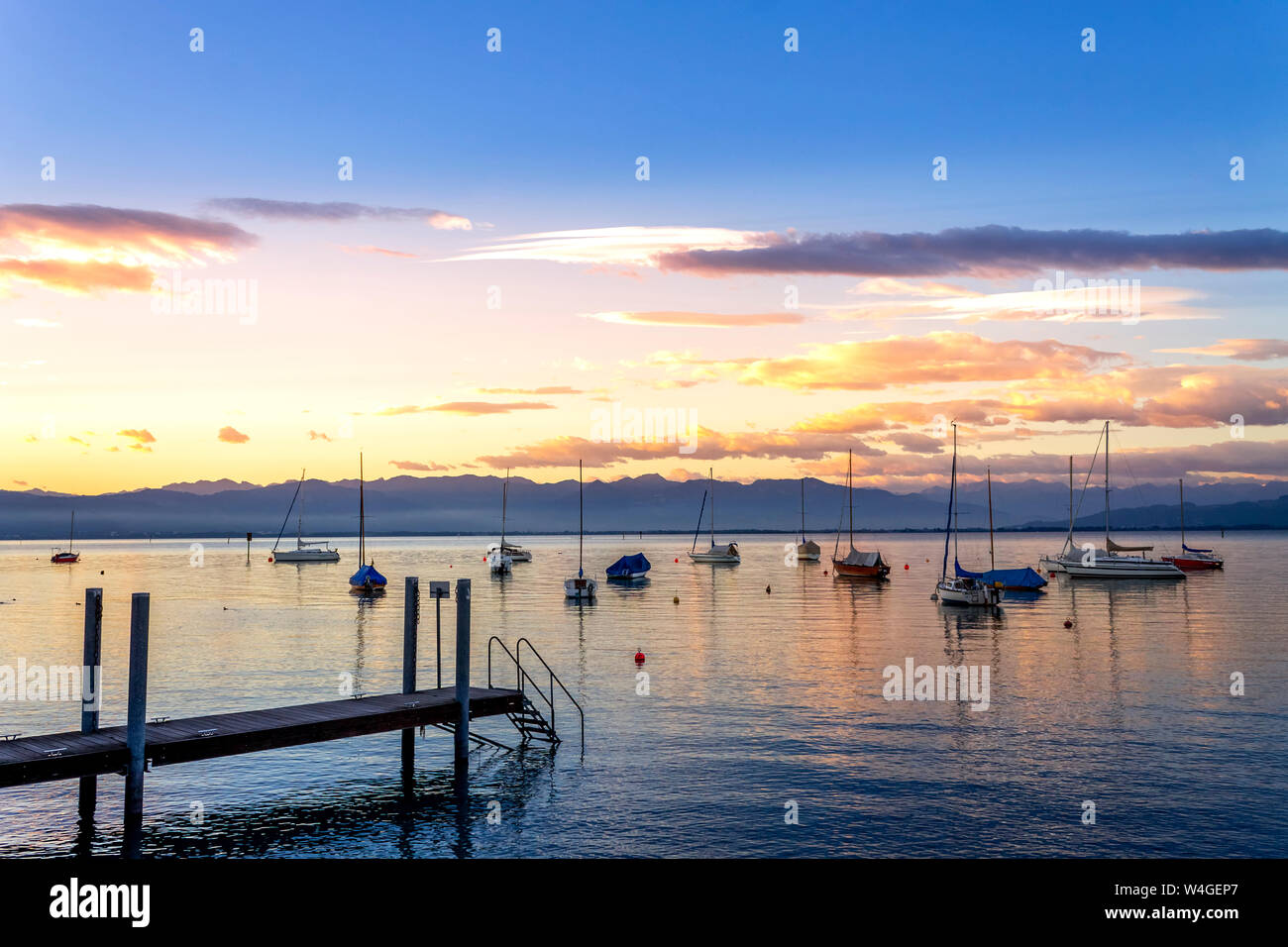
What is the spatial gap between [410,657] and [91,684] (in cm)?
1025

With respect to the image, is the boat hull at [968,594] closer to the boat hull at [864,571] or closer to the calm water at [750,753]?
the calm water at [750,753]

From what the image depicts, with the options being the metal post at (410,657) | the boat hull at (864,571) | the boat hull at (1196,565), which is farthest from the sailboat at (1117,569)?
the metal post at (410,657)

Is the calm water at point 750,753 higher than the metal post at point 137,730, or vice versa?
the metal post at point 137,730

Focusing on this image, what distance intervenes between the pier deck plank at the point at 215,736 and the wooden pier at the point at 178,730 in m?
0.02

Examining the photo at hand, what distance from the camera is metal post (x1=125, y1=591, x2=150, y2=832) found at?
75.3 feet

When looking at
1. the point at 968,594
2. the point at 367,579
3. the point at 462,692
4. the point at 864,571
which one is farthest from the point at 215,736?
the point at 864,571

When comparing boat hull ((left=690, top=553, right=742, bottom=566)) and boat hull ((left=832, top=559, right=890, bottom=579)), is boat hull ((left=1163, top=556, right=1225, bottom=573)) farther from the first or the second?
boat hull ((left=690, top=553, right=742, bottom=566))

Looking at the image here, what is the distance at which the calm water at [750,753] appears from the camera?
24.4m

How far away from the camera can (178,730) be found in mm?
24812

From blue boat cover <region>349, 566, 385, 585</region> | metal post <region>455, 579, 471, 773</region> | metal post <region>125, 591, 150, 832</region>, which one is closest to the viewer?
metal post <region>125, 591, 150, 832</region>

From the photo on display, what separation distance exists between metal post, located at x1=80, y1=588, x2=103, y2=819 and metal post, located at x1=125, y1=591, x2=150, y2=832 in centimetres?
171

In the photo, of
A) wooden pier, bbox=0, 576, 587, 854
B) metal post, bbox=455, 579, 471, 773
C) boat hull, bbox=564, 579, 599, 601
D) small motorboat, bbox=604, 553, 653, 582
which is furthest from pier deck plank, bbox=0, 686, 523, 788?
small motorboat, bbox=604, 553, 653, 582

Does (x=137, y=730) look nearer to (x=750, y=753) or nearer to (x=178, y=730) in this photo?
(x=178, y=730)

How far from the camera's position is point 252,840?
24094mm
